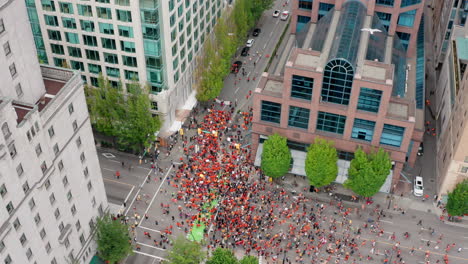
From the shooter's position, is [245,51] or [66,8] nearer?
[66,8]

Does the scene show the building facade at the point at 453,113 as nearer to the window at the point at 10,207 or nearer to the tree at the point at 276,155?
the tree at the point at 276,155

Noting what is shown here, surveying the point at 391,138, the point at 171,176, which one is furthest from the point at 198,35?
the point at 391,138

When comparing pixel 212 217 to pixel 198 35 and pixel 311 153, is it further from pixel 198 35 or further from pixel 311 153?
pixel 198 35

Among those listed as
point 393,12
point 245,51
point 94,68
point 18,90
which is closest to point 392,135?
point 393,12

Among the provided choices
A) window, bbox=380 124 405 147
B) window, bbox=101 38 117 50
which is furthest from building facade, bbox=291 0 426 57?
window, bbox=101 38 117 50

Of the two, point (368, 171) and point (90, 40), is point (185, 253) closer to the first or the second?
point (368, 171)

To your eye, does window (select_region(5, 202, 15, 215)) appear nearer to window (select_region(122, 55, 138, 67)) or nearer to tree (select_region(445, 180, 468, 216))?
window (select_region(122, 55, 138, 67))
